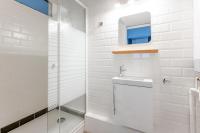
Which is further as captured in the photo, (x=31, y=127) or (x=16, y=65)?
(x=31, y=127)

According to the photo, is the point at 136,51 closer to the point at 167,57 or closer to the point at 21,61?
the point at 167,57

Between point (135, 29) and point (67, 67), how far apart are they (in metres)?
1.13

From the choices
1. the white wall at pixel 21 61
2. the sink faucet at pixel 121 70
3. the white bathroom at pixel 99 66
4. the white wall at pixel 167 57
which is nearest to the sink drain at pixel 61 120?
the white bathroom at pixel 99 66

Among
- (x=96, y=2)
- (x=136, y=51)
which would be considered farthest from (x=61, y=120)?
(x=96, y=2)

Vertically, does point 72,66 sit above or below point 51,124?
above

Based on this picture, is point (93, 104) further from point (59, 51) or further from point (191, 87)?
point (191, 87)

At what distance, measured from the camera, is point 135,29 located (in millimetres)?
1772

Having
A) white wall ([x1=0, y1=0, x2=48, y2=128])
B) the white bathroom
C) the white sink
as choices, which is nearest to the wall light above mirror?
the white bathroom

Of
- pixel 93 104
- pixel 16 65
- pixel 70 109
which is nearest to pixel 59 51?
pixel 16 65

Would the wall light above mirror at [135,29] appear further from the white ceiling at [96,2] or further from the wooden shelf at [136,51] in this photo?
the white ceiling at [96,2]

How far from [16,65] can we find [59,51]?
535mm

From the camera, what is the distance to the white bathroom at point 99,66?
1.09 metres

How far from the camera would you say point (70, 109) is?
5.58 ft

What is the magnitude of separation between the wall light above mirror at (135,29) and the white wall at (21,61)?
3.43 ft
